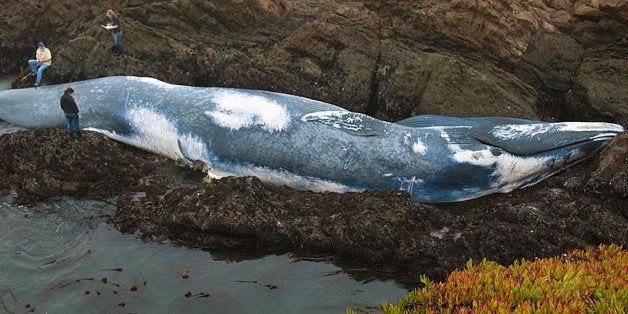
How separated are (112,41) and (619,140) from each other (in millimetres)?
9035

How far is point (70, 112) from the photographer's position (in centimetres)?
895

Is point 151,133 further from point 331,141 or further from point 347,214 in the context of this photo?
point 347,214

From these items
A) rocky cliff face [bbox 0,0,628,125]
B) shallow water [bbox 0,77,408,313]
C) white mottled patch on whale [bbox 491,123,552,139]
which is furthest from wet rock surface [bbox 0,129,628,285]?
rocky cliff face [bbox 0,0,628,125]

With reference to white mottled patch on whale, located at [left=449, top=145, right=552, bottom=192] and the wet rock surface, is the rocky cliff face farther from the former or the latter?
the wet rock surface

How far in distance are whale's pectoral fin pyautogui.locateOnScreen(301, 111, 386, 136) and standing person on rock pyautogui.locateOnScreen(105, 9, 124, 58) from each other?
14.6ft

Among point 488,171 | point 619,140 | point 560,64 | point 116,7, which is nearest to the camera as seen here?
point 619,140

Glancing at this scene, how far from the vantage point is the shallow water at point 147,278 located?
607 cm

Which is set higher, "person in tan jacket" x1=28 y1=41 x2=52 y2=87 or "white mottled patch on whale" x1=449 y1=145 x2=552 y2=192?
"white mottled patch on whale" x1=449 y1=145 x2=552 y2=192

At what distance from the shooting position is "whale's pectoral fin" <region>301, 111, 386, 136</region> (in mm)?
8727

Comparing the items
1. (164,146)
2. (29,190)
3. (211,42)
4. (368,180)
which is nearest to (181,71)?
(211,42)

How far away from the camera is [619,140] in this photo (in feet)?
25.4

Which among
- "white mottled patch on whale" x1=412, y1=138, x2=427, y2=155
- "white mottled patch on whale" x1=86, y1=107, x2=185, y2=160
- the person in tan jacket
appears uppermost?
"white mottled patch on whale" x1=412, y1=138, x2=427, y2=155

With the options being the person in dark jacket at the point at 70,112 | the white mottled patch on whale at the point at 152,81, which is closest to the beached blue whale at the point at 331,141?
the white mottled patch on whale at the point at 152,81

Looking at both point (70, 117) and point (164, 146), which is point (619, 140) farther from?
point (70, 117)
